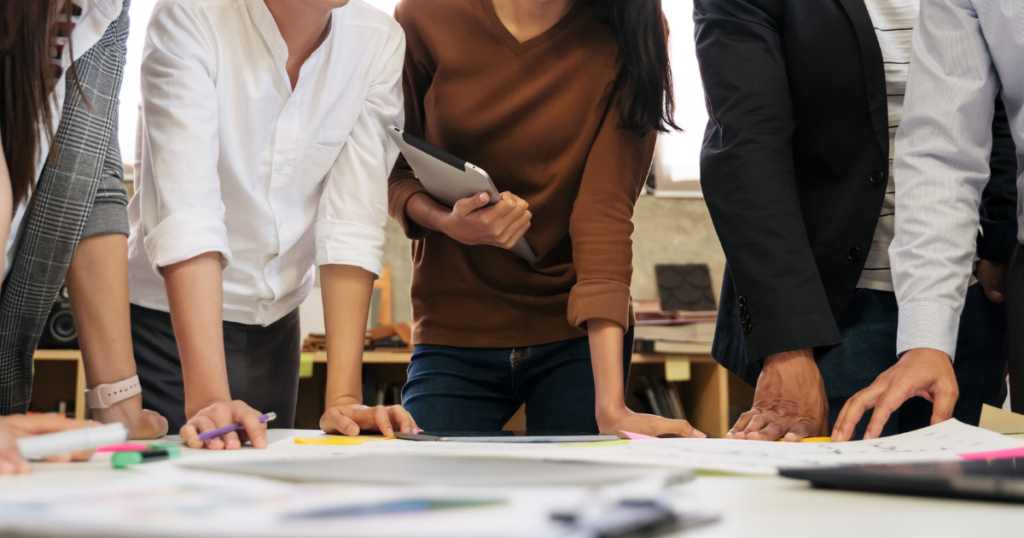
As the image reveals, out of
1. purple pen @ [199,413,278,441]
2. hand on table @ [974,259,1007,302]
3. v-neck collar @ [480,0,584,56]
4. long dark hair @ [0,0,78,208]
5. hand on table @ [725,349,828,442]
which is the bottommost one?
hand on table @ [725,349,828,442]

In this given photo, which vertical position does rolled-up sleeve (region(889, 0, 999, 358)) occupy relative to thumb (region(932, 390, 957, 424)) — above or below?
above

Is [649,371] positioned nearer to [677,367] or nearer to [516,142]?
[677,367]

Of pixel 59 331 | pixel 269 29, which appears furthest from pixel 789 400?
pixel 59 331

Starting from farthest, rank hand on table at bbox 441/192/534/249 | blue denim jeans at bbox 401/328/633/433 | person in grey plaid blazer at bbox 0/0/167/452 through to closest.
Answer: blue denim jeans at bbox 401/328/633/433, hand on table at bbox 441/192/534/249, person in grey plaid blazer at bbox 0/0/167/452

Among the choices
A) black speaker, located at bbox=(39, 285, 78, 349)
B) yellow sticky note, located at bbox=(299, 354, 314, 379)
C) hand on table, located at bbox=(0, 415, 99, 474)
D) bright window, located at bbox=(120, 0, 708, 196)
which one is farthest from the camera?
bright window, located at bbox=(120, 0, 708, 196)

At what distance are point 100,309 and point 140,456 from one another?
0.36 metres

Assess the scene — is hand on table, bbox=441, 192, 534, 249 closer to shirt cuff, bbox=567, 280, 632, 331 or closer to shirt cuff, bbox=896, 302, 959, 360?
shirt cuff, bbox=567, 280, 632, 331

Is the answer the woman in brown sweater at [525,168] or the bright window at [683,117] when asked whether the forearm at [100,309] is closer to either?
the woman in brown sweater at [525,168]

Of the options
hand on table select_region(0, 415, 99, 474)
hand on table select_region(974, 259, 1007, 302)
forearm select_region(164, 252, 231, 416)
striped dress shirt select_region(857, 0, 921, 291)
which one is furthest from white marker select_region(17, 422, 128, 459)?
hand on table select_region(974, 259, 1007, 302)

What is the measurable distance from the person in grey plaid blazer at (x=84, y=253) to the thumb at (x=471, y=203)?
39 centimetres

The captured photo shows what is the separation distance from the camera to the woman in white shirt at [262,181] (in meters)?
0.83

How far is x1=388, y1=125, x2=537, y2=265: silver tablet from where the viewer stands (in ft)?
3.03

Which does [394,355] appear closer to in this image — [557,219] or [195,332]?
[557,219]

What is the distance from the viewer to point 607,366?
38.2 inches
